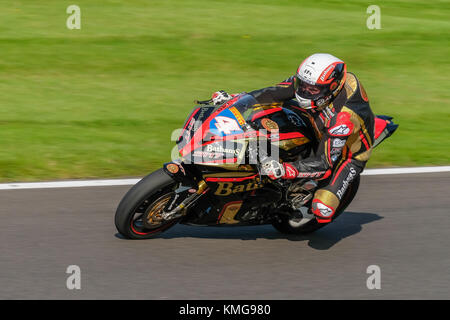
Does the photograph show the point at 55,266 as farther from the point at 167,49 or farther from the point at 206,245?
the point at 167,49

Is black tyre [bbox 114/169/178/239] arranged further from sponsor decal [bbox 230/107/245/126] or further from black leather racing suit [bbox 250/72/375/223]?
black leather racing suit [bbox 250/72/375/223]

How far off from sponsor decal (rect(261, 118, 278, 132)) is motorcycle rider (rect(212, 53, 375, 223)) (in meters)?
0.26

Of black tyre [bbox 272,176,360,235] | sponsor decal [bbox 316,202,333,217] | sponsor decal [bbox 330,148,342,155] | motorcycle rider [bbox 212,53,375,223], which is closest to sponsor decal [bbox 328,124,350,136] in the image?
motorcycle rider [bbox 212,53,375,223]

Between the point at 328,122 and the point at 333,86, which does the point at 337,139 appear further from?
the point at 333,86

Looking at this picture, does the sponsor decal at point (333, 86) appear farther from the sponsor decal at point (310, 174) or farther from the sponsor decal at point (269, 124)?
the sponsor decal at point (310, 174)

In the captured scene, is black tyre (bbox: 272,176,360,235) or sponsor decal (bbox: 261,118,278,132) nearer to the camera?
sponsor decal (bbox: 261,118,278,132)

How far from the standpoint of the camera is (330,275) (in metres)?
5.69

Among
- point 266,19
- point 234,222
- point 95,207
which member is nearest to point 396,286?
point 234,222

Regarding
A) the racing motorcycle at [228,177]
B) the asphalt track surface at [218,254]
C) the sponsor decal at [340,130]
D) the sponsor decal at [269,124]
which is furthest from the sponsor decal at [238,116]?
the asphalt track surface at [218,254]

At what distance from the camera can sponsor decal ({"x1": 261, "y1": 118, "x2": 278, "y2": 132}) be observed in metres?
5.71

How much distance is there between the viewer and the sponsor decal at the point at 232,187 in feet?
19.1

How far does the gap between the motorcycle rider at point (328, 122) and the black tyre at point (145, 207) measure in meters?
0.77

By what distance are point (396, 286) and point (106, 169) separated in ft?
12.1

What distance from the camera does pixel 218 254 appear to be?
6.01 m
